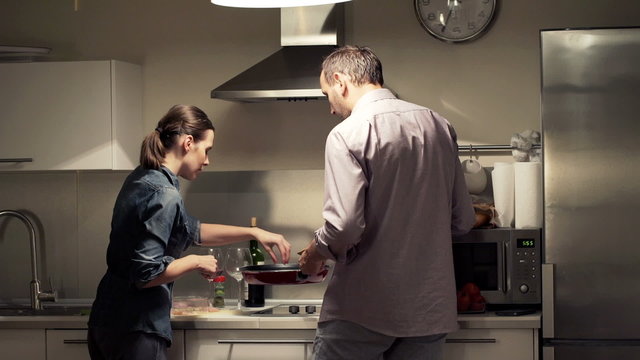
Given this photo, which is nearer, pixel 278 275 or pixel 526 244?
pixel 278 275

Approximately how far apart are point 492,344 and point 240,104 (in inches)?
61.0

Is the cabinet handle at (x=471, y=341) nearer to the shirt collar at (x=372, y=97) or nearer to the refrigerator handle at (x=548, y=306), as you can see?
the refrigerator handle at (x=548, y=306)

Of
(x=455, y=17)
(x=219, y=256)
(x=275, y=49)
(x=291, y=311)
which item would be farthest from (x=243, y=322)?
(x=455, y=17)

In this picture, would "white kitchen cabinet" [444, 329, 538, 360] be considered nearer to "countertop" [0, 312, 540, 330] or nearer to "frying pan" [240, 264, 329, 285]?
"countertop" [0, 312, 540, 330]

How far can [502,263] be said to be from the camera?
144 inches

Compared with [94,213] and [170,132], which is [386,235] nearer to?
[170,132]

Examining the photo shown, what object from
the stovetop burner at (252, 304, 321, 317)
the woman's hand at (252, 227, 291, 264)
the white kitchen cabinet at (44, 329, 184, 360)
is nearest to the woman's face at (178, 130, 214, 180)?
the woman's hand at (252, 227, 291, 264)

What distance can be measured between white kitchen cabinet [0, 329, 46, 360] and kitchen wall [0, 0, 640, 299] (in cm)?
64

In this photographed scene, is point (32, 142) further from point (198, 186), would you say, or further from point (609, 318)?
point (609, 318)

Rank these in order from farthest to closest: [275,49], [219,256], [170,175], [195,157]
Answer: [275,49], [219,256], [195,157], [170,175]

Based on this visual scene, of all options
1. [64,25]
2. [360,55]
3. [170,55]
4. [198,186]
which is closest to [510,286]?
[360,55]

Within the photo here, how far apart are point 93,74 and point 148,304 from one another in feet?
4.14

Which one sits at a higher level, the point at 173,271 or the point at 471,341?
the point at 173,271

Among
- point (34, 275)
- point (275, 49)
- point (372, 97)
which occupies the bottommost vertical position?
point (34, 275)
